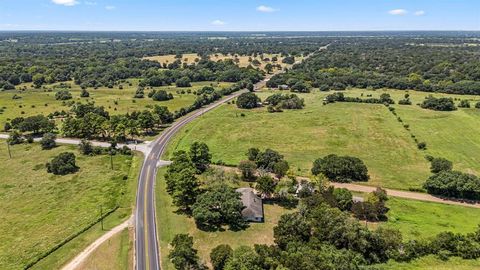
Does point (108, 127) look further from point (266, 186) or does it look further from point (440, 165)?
point (440, 165)

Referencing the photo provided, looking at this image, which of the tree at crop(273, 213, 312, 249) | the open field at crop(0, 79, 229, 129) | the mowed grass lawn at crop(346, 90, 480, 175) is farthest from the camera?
the open field at crop(0, 79, 229, 129)

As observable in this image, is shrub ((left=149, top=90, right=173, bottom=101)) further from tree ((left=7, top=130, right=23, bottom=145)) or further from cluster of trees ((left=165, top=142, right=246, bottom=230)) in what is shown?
cluster of trees ((left=165, top=142, right=246, bottom=230))

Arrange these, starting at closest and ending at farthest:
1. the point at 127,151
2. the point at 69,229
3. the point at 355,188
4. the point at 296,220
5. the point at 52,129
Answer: the point at 296,220 → the point at 69,229 → the point at 355,188 → the point at 127,151 → the point at 52,129

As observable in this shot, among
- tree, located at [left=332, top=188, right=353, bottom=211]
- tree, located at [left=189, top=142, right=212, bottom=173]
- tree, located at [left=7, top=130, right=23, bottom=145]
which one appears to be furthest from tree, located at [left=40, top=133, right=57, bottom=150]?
tree, located at [left=332, top=188, right=353, bottom=211]

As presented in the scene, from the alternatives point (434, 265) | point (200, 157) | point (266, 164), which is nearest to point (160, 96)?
point (200, 157)

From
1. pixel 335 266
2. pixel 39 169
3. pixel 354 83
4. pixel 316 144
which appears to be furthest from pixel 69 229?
pixel 354 83

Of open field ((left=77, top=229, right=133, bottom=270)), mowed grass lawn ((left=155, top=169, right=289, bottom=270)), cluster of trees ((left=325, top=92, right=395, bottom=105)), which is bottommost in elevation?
open field ((left=77, top=229, right=133, bottom=270))

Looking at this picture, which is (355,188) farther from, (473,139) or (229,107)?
(229,107)
